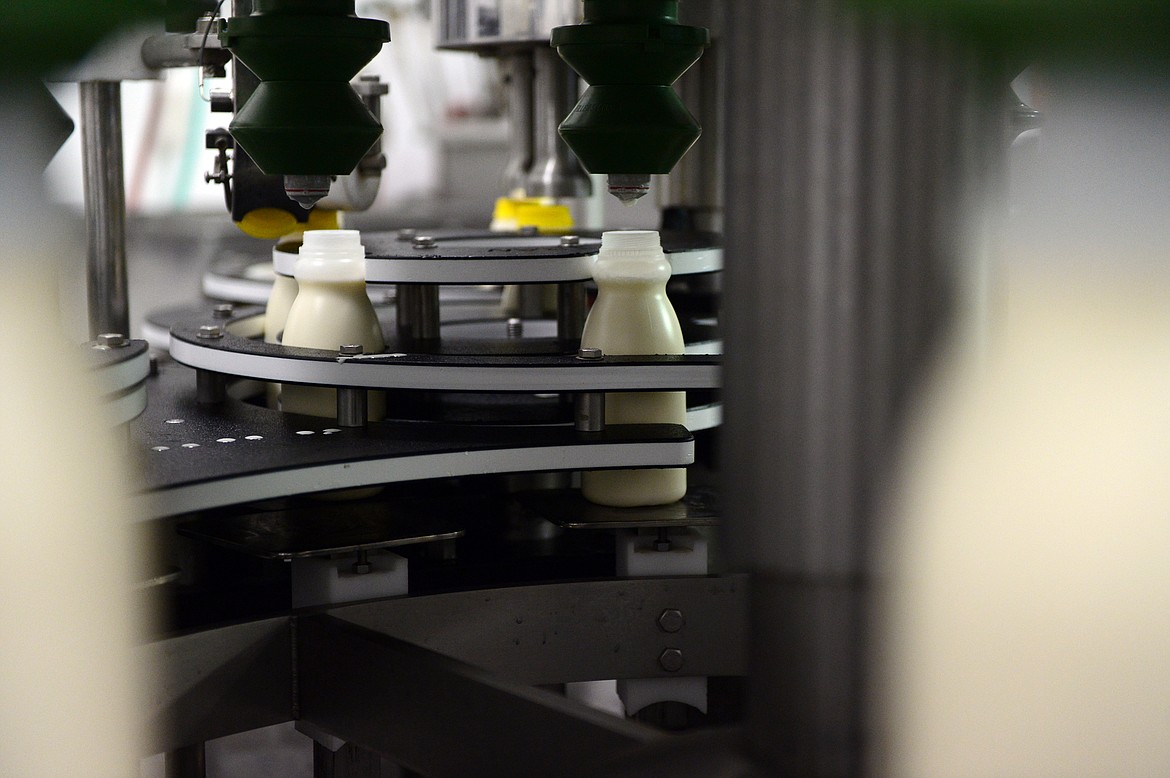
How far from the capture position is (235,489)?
1.04 meters

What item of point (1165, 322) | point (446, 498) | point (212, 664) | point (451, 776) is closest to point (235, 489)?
point (212, 664)

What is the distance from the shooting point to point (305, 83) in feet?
3.25

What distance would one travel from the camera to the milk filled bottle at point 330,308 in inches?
50.2

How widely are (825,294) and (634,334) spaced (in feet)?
2.45

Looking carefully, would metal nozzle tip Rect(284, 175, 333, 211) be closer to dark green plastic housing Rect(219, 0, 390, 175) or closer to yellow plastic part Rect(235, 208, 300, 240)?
dark green plastic housing Rect(219, 0, 390, 175)

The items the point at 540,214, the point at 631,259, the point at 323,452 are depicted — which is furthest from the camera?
the point at 540,214

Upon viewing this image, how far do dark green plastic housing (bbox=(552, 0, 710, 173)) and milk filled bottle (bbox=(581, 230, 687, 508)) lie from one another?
7.2 inches

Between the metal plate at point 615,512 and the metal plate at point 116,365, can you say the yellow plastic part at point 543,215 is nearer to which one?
the metal plate at point 615,512

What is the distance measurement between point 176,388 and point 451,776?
2.06 feet

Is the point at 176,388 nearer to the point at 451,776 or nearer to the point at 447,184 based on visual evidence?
the point at 451,776

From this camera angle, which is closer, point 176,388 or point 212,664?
point 212,664

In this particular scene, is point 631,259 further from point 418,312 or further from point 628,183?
point 418,312

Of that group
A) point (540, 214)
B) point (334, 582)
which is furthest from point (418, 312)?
point (540, 214)

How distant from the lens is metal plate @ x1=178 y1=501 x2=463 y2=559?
1.15m
